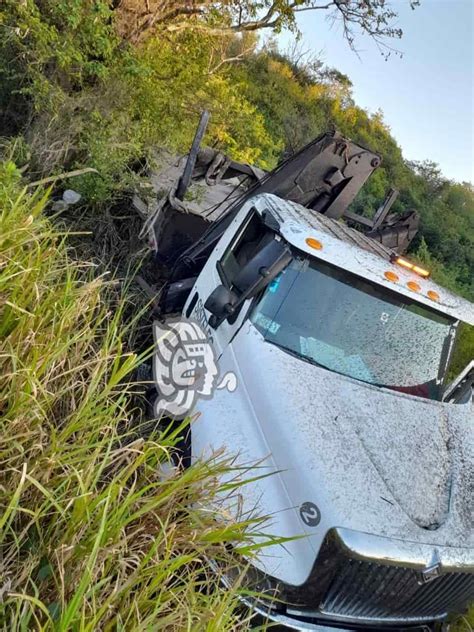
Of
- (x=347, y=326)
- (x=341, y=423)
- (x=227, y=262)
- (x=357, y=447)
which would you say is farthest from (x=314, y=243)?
(x=357, y=447)

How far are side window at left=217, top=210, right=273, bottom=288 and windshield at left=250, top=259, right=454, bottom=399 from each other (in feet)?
1.78

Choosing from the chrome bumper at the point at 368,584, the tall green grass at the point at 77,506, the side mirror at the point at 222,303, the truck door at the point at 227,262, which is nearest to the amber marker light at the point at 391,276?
the truck door at the point at 227,262

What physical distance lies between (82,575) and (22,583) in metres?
0.18

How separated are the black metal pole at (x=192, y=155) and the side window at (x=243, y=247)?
1747mm

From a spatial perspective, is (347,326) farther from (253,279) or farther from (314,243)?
(253,279)

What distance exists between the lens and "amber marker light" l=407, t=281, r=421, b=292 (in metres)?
3.55

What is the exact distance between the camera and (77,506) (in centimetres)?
176

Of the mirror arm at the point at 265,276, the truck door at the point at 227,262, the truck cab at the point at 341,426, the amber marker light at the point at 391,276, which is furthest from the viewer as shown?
the truck door at the point at 227,262

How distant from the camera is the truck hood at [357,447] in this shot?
249cm

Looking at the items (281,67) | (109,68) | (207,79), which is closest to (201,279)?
(109,68)

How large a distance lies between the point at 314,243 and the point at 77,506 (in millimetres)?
2162

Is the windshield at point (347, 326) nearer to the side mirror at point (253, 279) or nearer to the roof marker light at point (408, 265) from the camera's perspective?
the side mirror at point (253, 279)

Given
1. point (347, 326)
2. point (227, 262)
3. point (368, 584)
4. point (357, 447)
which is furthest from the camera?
point (227, 262)

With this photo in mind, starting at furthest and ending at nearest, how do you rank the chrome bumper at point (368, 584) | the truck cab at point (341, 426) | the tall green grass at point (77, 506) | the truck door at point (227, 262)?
the truck door at point (227, 262) < the truck cab at point (341, 426) < the chrome bumper at point (368, 584) < the tall green grass at point (77, 506)
